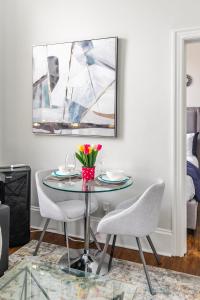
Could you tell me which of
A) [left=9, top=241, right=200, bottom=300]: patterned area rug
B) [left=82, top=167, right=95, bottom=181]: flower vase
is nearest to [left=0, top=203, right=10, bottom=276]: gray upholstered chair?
[left=9, top=241, right=200, bottom=300]: patterned area rug

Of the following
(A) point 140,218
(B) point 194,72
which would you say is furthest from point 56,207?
(B) point 194,72

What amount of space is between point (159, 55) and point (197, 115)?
8.65 ft

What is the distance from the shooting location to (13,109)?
11.8 feet

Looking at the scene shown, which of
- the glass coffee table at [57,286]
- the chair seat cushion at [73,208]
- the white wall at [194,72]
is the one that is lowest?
the glass coffee table at [57,286]

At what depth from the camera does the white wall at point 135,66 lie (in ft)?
9.11

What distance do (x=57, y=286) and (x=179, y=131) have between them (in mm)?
1749

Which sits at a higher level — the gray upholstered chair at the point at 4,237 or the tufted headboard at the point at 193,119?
the tufted headboard at the point at 193,119

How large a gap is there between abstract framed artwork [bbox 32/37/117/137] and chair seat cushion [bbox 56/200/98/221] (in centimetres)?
75

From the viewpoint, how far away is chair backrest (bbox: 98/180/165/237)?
225 cm

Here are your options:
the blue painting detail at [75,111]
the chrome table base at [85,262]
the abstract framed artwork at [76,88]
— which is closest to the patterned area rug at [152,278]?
the chrome table base at [85,262]

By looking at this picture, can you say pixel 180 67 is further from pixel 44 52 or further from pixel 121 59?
pixel 44 52

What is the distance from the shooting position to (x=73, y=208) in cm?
280

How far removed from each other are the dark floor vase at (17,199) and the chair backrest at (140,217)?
3.64 feet

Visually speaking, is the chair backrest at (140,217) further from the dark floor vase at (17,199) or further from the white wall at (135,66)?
the dark floor vase at (17,199)
